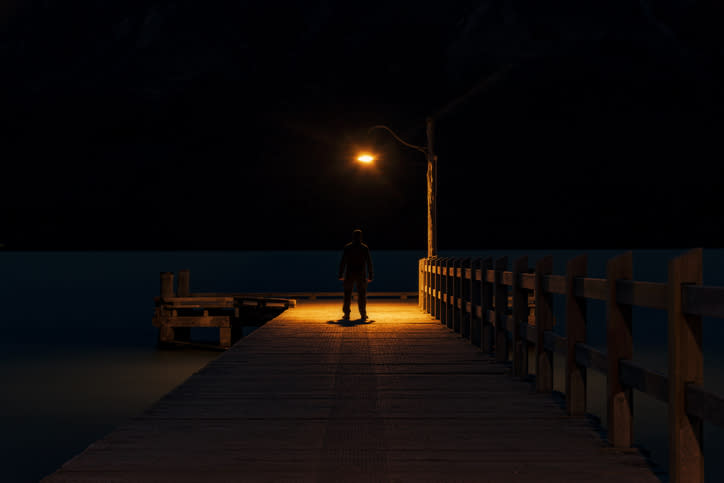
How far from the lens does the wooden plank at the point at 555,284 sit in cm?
710

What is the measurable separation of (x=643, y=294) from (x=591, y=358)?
4.20 ft

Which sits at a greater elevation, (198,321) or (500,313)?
(500,313)

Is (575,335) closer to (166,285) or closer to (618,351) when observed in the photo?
(618,351)

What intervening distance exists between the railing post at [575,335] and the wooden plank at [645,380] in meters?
1.12

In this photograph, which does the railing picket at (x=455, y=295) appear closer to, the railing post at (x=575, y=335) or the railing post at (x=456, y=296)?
the railing post at (x=456, y=296)

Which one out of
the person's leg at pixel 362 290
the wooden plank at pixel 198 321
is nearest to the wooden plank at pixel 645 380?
the person's leg at pixel 362 290

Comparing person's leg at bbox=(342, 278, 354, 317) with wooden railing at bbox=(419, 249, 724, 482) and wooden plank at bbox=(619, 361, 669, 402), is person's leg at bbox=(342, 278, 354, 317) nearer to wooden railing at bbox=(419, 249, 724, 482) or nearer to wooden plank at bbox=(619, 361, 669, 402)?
wooden railing at bbox=(419, 249, 724, 482)

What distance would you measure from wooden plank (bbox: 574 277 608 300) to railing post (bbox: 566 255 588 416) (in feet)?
0.30

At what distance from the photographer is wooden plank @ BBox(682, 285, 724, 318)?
429cm

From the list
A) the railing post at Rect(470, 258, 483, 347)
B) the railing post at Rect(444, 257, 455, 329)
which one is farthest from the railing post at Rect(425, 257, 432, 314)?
the railing post at Rect(470, 258, 483, 347)

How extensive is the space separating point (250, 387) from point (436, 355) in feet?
11.0

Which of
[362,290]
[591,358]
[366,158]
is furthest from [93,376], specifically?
[591,358]

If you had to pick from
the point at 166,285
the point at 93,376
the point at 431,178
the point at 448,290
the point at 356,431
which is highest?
the point at 431,178

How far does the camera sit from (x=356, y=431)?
249 inches
